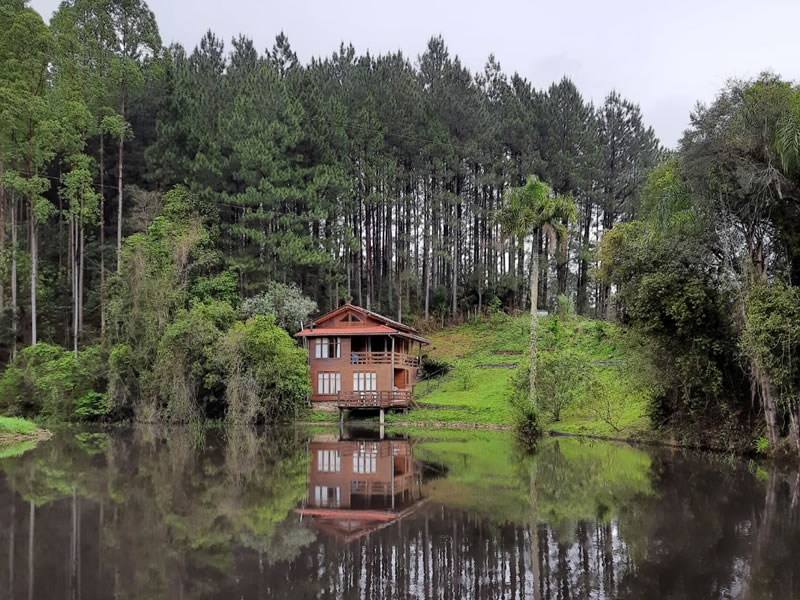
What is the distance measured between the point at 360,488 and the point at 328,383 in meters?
22.2

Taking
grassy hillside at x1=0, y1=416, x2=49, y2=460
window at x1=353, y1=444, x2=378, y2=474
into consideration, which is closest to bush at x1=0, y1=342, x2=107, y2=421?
grassy hillside at x1=0, y1=416, x2=49, y2=460

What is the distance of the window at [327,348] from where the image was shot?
38969 millimetres

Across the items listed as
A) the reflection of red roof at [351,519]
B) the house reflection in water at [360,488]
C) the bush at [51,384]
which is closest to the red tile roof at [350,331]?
the bush at [51,384]

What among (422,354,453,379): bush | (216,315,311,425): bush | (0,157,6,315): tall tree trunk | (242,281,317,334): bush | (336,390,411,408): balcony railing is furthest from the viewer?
(422,354,453,379): bush

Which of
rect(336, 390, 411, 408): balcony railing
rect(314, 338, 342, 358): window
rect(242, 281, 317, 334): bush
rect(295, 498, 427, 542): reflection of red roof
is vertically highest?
rect(242, 281, 317, 334): bush

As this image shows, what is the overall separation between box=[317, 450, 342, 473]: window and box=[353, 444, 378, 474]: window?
1.70ft

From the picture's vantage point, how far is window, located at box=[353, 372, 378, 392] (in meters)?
38.0

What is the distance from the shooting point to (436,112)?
51.3m

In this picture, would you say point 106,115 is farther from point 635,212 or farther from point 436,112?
point 635,212

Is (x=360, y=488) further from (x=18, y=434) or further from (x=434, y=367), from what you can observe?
(x=434, y=367)

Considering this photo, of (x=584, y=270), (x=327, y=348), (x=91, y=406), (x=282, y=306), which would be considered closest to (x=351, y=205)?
(x=282, y=306)

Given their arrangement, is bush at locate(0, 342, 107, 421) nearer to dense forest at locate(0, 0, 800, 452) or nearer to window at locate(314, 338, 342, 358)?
A: dense forest at locate(0, 0, 800, 452)

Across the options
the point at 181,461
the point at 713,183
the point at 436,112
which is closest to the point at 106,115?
the point at 436,112

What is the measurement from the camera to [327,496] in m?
15.7
